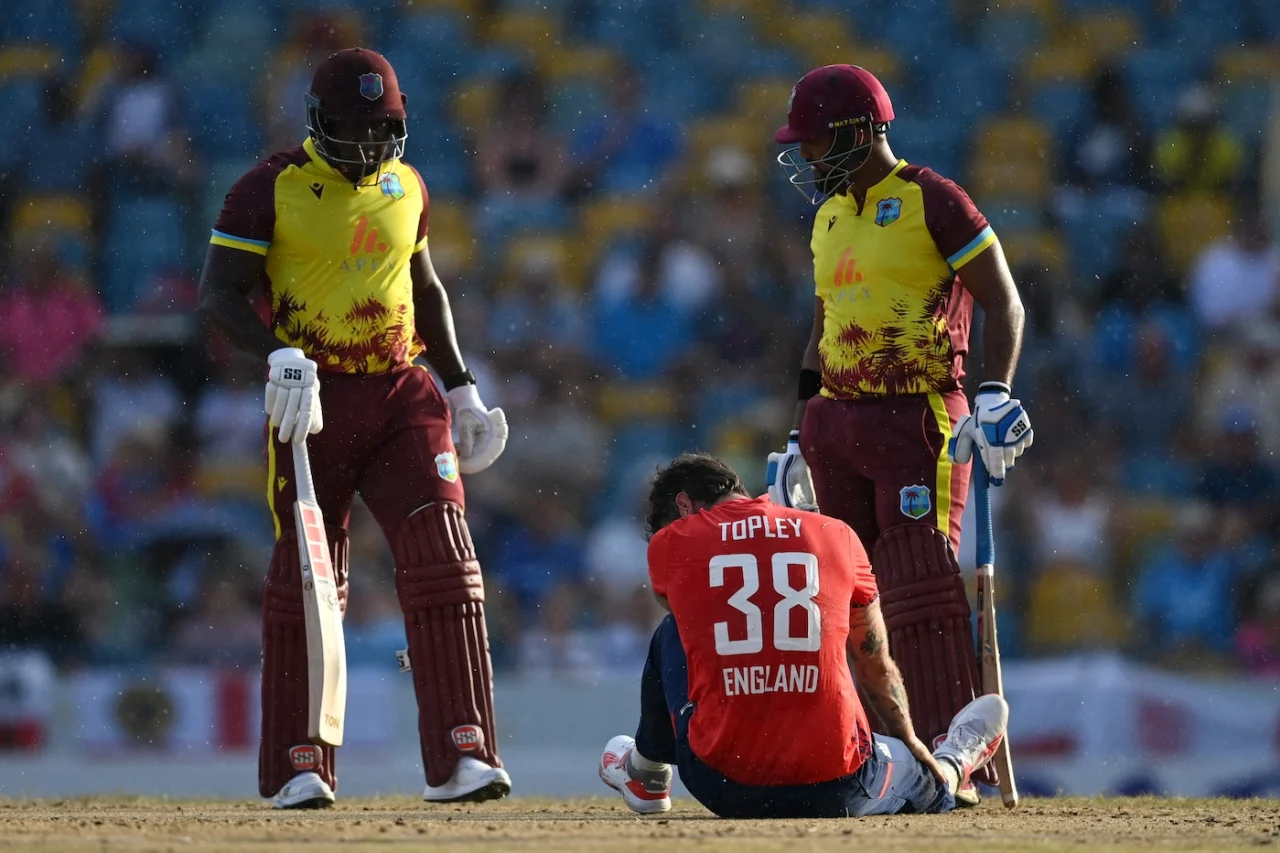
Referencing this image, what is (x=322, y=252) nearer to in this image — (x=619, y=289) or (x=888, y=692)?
(x=888, y=692)

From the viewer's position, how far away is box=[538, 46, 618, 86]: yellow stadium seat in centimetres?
1417

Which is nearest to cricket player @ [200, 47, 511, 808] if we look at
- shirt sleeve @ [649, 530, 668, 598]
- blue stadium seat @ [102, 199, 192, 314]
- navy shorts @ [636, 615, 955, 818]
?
navy shorts @ [636, 615, 955, 818]

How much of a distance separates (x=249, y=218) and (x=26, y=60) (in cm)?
886

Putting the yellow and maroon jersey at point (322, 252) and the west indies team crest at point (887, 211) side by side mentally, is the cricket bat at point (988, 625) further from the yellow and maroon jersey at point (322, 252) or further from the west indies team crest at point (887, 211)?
the yellow and maroon jersey at point (322, 252)

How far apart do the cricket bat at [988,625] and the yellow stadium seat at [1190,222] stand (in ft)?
22.5

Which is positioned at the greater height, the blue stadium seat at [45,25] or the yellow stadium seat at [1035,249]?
the blue stadium seat at [45,25]

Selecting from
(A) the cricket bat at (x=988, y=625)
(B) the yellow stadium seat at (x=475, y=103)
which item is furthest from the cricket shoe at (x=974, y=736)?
(B) the yellow stadium seat at (x=475, y=103)

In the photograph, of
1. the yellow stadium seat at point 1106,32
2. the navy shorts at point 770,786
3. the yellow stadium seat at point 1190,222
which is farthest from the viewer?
the yellow stadium seat at point 1106,32

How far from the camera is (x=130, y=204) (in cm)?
1299

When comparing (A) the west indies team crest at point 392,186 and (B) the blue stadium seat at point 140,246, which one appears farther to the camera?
(B) the blue stadium seat at point 140,246

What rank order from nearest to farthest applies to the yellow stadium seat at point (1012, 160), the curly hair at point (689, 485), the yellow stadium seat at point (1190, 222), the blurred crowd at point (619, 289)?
the curly hair at point (689, 485)
the blurred crowd at point (619, 289)
the yellow stadium seat at point (1190, 222)
the yellow stadium seat at point (1012, 160)

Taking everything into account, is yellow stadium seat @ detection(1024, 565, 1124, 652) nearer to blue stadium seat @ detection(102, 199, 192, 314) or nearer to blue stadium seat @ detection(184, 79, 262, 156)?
blue stadium seat @ detection(102, 199, 192, 314)

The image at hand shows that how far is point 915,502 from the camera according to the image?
6.52 meters

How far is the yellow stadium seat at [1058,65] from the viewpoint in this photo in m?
14.1
